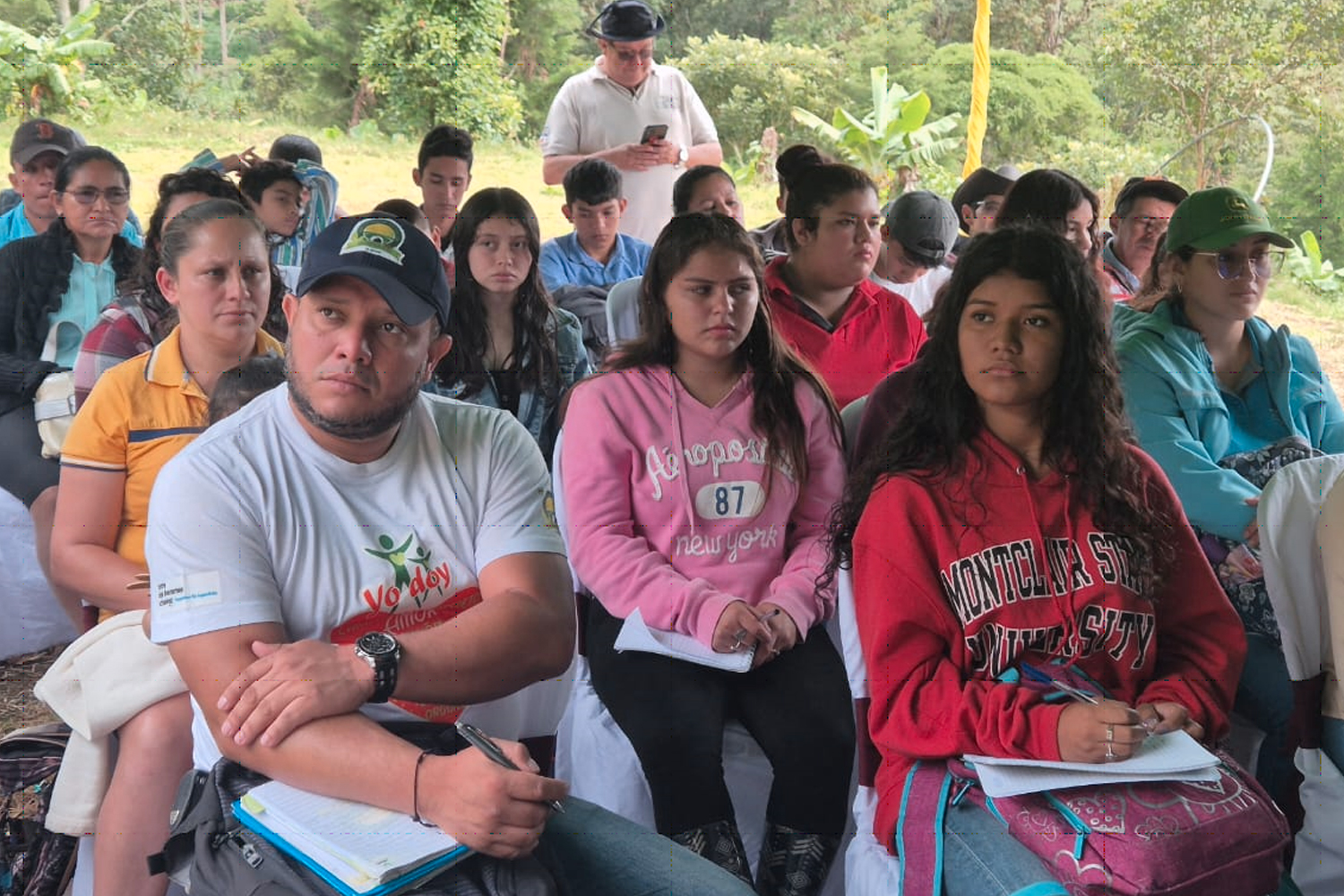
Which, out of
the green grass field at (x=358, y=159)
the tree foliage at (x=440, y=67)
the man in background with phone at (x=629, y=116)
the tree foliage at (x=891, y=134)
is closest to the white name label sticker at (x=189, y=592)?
the man in background with phone at (x=629, y=116)

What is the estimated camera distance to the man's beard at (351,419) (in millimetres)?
1533

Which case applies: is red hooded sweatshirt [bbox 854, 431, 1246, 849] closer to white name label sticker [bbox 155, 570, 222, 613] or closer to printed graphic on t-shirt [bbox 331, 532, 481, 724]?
printed graphic on t-shirt [bbox 331, 532, 481, 724]

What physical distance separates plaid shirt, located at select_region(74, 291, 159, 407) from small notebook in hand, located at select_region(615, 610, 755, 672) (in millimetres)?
1411

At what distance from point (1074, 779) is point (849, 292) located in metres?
1.92

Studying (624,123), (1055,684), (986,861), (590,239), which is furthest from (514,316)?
(986,861)

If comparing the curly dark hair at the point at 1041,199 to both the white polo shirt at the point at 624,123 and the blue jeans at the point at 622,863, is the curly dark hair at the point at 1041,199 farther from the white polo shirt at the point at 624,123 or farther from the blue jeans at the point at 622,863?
the blue jeans at the point at 622,863

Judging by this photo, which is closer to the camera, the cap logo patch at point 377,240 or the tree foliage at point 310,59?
the cap logo patch at point 377,240

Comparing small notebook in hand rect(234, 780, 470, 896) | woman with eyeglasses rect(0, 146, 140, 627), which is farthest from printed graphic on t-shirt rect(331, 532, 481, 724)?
woman with eyeglasses rect(0, 146, 140, 627)

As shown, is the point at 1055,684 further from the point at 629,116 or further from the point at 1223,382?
the point at 629,116

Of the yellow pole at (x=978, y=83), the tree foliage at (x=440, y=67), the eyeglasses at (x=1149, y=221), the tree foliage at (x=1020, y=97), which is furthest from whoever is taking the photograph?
the tree foliage at (x=1020, y=97)

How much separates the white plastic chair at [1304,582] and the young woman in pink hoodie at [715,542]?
29.1 inches

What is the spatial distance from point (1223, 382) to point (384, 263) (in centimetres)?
214

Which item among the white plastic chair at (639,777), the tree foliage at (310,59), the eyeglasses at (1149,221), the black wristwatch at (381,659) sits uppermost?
the tree foliage at (310,59)

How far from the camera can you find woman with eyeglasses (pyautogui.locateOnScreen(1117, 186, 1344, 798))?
2512mm
